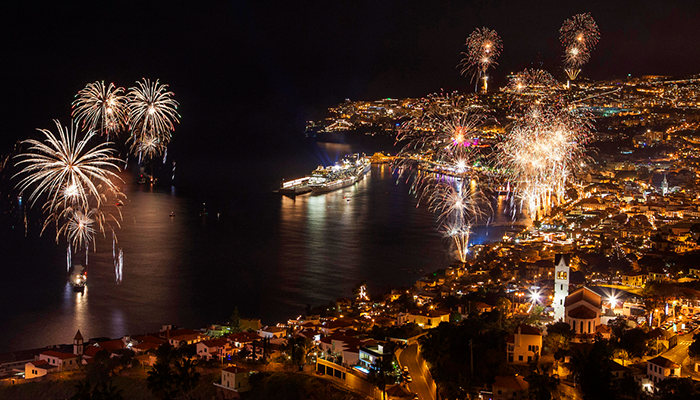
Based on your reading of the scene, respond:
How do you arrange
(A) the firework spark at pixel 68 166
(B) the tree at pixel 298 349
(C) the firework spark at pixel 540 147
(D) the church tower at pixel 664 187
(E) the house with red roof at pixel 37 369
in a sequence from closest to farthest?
(B) the tree at pixel 298 349 → (E) the house with red roof at pixel 37 369 → (A) the firework spark at pixel 68 166 → (C) the firework spark at pixel 540 147 → (D) the church tower at pixel 664 187

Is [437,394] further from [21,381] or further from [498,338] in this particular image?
[21,381]

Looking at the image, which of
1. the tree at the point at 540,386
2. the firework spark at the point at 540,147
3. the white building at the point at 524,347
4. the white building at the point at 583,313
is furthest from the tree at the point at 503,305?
the firework spark at the point at 540,147

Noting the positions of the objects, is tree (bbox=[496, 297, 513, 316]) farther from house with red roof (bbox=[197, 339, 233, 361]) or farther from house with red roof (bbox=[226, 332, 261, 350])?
house with red roof (bbox=[197, 339, 233, 361])

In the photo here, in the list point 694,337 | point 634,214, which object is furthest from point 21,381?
point 634,214

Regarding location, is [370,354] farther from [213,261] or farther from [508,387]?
[213,261]

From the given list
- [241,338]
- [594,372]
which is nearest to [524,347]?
[594,372]

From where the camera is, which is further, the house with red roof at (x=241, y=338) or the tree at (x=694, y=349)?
the house with red roof at (x=241, y=338)

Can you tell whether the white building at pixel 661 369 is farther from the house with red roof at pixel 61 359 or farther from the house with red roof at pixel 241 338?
the house with red roof at pixel 61 359
